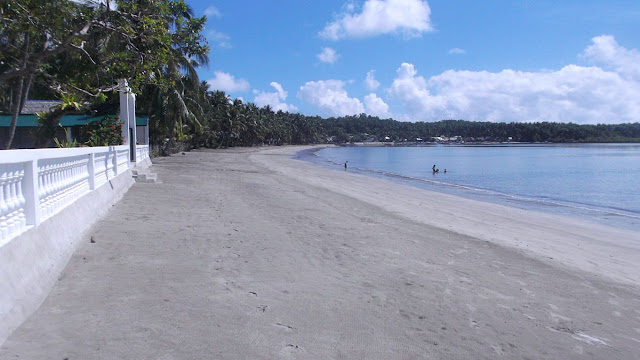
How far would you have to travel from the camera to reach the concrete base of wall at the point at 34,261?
350 cm

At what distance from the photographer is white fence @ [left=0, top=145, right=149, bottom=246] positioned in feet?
12.7

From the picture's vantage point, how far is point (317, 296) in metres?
5.08

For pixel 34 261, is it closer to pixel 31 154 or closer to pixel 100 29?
pixel 31 154

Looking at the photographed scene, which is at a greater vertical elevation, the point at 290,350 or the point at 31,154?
the point at 31,154

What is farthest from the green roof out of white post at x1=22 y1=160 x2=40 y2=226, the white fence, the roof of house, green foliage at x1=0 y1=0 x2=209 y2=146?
white post at x1=22 y1=160 x2=40 y2=226

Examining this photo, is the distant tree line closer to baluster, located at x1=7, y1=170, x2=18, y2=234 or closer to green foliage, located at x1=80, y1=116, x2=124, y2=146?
green foliage, located at x1=80, y1=116, x2=124, y2=146

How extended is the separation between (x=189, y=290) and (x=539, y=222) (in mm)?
13249

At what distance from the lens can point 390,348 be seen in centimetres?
396

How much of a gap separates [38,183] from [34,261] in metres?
1.00

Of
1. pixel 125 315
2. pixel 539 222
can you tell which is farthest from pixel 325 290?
pixel 539 222

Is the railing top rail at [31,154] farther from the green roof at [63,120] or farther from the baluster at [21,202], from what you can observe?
the green roof at [63,120]

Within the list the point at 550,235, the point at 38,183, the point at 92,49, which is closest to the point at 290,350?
the point at 38,183

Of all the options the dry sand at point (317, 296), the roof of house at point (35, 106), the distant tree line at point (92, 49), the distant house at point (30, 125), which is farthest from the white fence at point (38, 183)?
the roof of house at point (35, 106)

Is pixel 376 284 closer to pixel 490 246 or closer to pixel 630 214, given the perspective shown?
pixel 490 246
